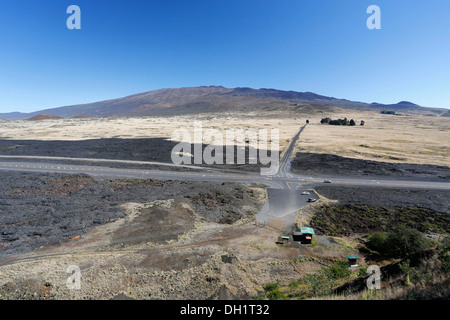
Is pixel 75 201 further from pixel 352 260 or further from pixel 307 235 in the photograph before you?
pixel 352 260

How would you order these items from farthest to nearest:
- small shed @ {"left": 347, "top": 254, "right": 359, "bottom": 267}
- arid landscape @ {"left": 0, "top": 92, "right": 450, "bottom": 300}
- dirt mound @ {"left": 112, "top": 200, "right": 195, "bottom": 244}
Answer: dirt mound @ {"left": 112, "top": 200, "right": 195, "bottom": 244}
small shed @ {"left": 347, "top": 254, "right": 359, "bottom": 267}
arid landscape @ {"left": 0, "top": 92, "right": 450, "bottom": 300}

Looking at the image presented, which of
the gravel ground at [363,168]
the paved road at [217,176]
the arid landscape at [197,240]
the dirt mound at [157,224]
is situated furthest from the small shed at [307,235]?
the gravel ground at [363,168]

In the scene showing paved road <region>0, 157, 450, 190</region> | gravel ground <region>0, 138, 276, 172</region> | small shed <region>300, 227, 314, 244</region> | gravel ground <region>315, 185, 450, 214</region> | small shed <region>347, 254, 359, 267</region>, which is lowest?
small shed <region>347, 254, 359, 267</region>

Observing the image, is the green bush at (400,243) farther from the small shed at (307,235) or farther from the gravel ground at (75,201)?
the gravel ground at (75,201)

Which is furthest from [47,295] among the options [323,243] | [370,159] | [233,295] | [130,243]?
[370,159]

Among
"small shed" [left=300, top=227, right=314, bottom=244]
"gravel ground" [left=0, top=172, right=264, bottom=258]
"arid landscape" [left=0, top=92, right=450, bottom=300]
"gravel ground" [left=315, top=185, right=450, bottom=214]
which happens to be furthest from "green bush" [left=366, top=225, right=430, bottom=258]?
"gravel ground" [left=0, top=172, right=264, bottom=258]

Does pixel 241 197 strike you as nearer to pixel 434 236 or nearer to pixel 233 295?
pixel 233 295

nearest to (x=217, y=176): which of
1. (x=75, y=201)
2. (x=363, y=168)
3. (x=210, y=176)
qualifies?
(x=210, y=176)

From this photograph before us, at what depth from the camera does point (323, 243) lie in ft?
80.2

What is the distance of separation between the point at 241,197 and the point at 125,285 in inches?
970

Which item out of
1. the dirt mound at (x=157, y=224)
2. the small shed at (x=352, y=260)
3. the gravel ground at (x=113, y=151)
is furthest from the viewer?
the gravel ground at (x=113, y=151)

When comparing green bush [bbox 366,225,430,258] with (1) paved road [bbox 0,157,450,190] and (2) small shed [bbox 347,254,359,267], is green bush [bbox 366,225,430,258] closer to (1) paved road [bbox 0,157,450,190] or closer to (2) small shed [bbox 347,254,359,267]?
(2) small shed [bbox 347,254,359,267]

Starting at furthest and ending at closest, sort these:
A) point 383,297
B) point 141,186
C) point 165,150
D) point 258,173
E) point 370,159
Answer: point 165,150 < point 370,159 < point 258,173 < point 141,186 < point 383,297

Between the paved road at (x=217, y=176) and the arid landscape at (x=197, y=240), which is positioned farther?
the paved road at (x=217, y=176)
